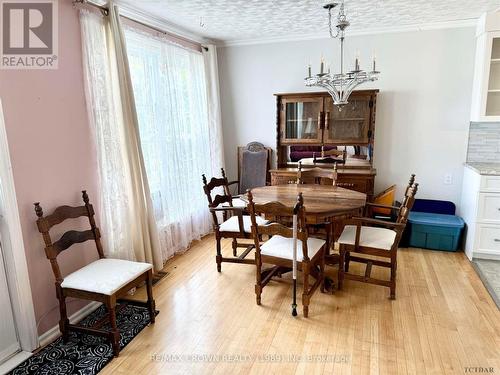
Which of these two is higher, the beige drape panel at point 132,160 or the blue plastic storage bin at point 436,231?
the beige drape panel at point 132,160

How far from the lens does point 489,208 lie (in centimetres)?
324

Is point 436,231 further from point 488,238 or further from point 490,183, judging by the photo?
point 490,183

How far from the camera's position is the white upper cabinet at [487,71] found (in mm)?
3276

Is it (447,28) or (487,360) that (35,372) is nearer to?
(487,360)

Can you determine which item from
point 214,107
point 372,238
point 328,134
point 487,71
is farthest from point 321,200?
point 487,71

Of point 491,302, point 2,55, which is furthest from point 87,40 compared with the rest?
point 491,302

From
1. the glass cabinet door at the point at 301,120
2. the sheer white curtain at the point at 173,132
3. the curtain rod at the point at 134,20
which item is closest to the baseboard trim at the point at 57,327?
the sheer white curtain at the point at 173,132

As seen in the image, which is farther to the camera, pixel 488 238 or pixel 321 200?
pixel 488 238

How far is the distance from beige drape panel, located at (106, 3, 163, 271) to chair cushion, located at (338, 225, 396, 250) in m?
1.66

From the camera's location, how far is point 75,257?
2459 mm

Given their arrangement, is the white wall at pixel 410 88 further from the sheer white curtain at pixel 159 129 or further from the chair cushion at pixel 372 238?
the chair cushion at pixel 372 238

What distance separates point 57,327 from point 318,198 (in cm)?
217

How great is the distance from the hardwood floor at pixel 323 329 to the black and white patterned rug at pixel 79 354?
0.08 metres

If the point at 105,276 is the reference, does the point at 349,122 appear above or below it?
above
